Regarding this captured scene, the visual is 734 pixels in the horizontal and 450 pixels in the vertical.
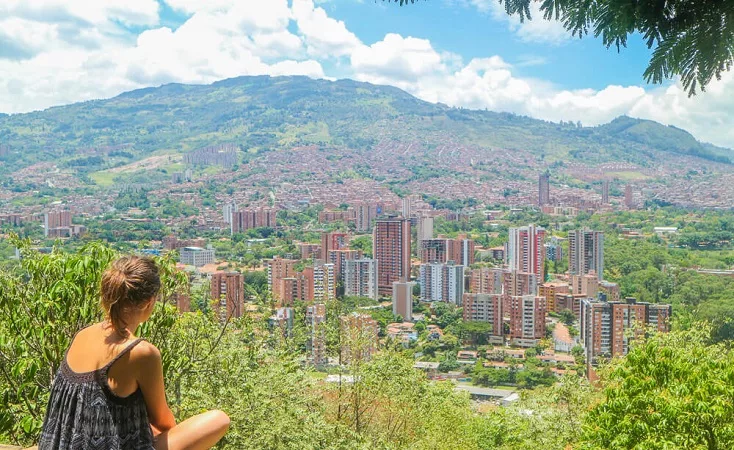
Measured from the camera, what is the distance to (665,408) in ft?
8.52

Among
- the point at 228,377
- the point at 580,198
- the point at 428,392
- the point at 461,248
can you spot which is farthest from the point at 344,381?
the point at 580,198

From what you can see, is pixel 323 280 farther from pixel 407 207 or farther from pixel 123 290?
pixel 407 207

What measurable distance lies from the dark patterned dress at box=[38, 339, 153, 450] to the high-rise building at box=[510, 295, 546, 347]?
21.8m

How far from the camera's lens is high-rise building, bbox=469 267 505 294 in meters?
27.2

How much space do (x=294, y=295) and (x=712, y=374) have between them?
21769 millimetres

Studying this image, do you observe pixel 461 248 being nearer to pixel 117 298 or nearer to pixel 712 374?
pixel 712 374

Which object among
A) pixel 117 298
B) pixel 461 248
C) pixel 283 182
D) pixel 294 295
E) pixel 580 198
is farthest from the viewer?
pixel 283 182

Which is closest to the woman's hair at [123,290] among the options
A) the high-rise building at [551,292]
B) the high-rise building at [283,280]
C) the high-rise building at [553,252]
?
the high-rise building at [283,280]

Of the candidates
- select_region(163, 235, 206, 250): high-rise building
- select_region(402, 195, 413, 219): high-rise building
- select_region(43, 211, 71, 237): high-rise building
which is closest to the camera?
select_region(163, 235, 206, 250): high-rise building

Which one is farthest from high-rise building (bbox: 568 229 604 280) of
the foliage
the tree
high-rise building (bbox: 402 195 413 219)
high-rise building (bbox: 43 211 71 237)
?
the foliage

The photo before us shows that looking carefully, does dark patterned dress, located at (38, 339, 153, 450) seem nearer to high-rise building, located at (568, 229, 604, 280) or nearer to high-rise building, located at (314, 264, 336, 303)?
high-rise building, located at (314, 264, 336, 303)

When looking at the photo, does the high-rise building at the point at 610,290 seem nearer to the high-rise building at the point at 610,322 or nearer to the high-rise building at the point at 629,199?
the high-rise building at the point at 610,322

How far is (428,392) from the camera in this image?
7180mm

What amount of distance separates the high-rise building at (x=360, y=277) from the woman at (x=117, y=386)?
27760 millimetres
